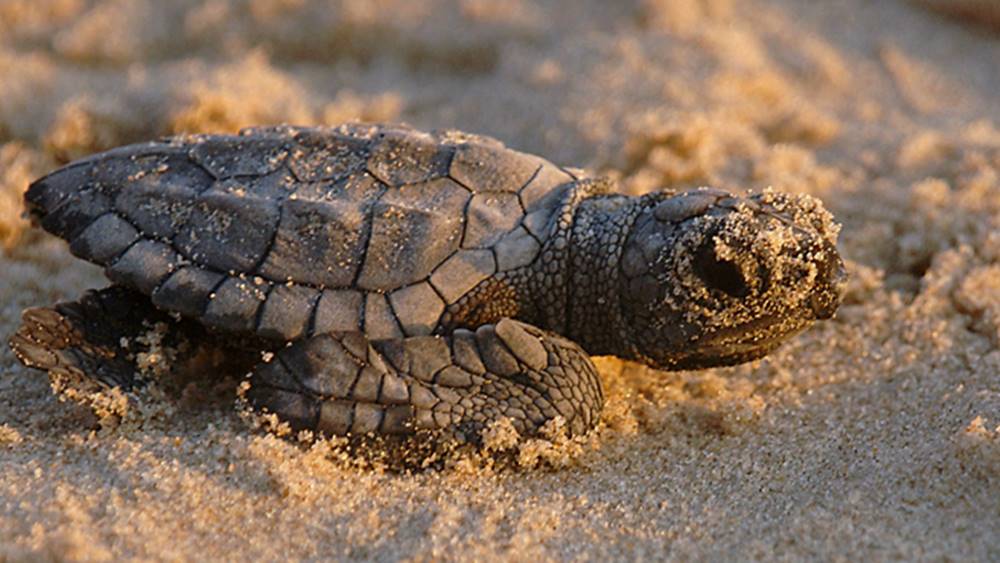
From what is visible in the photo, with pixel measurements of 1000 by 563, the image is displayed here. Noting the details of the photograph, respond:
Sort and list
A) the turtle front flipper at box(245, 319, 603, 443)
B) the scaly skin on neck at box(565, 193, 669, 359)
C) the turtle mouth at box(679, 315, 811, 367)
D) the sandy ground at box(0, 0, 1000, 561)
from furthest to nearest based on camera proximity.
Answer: the scaly skin on neck at box(565, 193, 669, 359), the turtle mouth at box(679, 315, 811, 367), the turtle front flipper at box(245, 319, 603, 443), the sandy ground at box(0, 0, 1000, 561)

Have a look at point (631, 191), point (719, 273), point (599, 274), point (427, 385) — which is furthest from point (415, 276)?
point (631, 191)

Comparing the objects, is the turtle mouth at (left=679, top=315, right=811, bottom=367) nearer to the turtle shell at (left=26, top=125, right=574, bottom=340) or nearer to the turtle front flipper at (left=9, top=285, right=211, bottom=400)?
the turtle shell at (left=26, top=125, right=574, bottom=340)

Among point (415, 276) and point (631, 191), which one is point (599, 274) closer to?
point (415, 276)

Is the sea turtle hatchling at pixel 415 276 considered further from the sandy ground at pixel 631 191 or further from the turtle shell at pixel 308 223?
the sandy ground at pixel 631 191

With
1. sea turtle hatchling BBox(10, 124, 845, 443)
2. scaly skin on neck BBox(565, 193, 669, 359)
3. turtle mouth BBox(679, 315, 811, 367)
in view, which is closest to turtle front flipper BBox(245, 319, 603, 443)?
sea turtle hatchling BBox(10, 124, 845, 443)

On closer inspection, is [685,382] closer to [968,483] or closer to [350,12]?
[968,483]

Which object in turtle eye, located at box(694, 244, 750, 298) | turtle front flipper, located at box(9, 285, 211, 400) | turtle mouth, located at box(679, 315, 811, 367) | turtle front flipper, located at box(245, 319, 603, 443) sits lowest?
turtle front flipper, located at box(9, 285, 211, 400)
